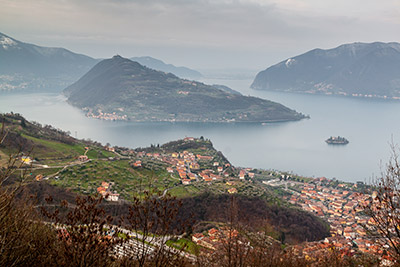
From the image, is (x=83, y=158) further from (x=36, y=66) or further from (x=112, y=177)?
(x=36, y=66)

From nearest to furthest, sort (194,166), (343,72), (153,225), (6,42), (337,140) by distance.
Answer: (153,225) < (194,166) < (337,140) < (343,72) < (6,42)

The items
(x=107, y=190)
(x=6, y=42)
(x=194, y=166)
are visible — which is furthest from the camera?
(x=6, y=42)

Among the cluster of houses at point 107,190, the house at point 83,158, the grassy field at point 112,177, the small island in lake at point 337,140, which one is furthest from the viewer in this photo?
the small island in lake at point 337,140

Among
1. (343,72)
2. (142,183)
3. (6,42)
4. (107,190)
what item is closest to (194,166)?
(142,183)

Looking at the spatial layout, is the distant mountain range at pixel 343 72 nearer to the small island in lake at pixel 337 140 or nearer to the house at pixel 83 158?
the small island in lake at pixel 337 140

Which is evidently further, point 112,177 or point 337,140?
point 337,140

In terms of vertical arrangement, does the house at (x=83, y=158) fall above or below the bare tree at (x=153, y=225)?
below

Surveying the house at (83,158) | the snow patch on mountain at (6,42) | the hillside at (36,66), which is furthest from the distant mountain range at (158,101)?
the snow patch on mountain at (6,42)

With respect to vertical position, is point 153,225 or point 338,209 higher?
point 153,225

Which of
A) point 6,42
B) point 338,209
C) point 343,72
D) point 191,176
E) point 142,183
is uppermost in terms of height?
point 6,42
